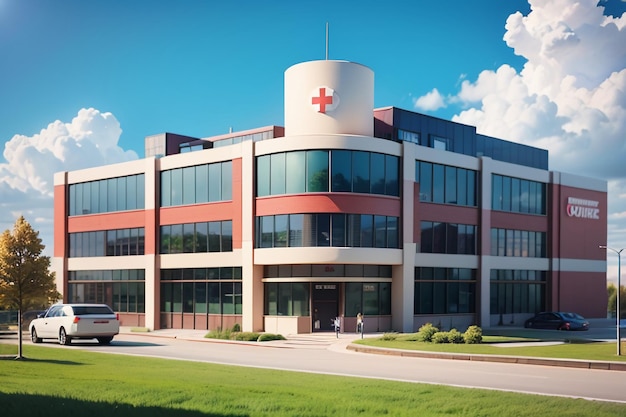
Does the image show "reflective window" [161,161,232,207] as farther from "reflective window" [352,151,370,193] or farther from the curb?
the curb

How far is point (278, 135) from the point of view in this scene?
157 ft

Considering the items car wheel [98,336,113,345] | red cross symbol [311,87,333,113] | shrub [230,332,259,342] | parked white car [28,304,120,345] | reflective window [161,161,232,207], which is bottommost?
shrub [230,332,259,342]

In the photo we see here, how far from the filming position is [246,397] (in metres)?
14.3

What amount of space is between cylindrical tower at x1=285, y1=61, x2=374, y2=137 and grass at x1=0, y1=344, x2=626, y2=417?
2555 centimetres

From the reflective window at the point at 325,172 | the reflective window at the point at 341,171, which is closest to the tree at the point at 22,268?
the reflective window at the point at 325,172

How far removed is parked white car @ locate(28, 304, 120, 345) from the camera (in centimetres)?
3219

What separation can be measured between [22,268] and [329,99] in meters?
21.6

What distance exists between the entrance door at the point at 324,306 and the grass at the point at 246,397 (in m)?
22.7

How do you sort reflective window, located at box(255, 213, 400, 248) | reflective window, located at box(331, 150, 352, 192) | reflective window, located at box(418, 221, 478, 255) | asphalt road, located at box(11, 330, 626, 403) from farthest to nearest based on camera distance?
reflective window, located at box(418, 221, 478, 255), reflective window, located at box(331, 150, 352, 192), reflective window, located at box(255, 213, 400, 248), asphalt road, located at box(11, 330, 626, 403)

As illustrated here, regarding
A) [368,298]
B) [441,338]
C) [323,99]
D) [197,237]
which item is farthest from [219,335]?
[323,99]

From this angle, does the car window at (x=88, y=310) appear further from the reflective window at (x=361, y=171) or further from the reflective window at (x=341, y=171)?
the reflective window at (x=361, y=171)

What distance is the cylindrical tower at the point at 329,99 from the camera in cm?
4281

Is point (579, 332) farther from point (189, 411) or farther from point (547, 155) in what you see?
point (189, 411)

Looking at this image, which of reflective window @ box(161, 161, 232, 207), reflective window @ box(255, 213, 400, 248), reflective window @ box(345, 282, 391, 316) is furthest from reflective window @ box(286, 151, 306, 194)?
reflective window @ box(345, 282, 391, 316)
